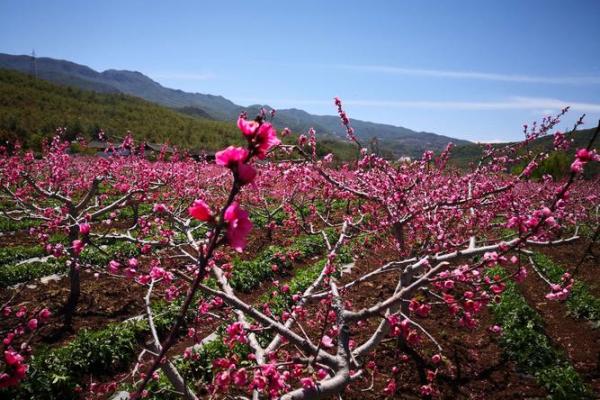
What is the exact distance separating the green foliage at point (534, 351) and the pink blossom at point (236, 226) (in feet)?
22.4

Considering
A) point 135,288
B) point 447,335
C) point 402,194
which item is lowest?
point 135,288

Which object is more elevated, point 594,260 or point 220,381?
point 220,381

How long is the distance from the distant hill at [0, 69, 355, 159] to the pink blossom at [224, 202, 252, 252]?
64082mm

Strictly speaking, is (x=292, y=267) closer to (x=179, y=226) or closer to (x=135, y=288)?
(x=135, y=288)

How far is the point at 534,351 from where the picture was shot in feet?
22.0

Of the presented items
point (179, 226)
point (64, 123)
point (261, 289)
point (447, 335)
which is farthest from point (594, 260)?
point (64, 123)

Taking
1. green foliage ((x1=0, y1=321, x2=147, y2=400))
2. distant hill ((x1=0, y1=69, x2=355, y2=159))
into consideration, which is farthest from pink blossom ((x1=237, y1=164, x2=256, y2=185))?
distant hill ((x1=0, y1=69, x2=355, y2=159))

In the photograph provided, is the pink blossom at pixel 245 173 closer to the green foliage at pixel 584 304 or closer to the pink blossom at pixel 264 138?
the pink blossom at pixel 264 138

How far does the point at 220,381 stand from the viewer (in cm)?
263

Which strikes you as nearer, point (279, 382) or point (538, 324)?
point (279, 382)

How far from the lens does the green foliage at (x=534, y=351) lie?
5.69 m

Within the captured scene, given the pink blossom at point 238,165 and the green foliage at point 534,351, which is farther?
the green foliage at point 534,351

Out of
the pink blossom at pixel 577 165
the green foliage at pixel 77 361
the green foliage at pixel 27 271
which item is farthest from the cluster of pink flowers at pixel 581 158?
the green foliage at pixel 27 271

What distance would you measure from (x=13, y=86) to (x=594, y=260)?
115 meters
